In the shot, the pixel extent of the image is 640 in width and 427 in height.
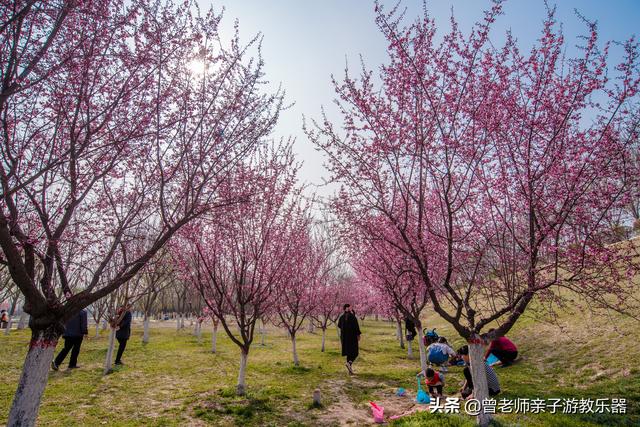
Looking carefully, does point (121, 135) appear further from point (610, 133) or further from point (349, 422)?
point (610, 133)

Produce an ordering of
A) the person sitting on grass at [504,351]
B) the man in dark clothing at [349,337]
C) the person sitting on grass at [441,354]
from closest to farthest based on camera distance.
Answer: the person sitting on grass at [441,354] → the person sitting on grass at [504,351] → the man in dark clothing at [349,337]

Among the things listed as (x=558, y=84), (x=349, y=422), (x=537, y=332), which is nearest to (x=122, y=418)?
(x=349, y=422)

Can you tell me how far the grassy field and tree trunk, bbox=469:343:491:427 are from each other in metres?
0.33

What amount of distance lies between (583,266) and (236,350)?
1561cm

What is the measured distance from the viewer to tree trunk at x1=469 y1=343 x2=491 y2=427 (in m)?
5.43

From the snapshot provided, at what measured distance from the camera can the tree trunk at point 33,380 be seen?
405 cm

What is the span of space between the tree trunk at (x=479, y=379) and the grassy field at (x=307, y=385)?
33 centimetres

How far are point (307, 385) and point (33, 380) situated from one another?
679 centimetres

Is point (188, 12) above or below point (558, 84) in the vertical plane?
above

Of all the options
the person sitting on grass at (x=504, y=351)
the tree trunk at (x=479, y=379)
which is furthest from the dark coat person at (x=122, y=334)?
the person sitting on grass at (x=504, y=351)

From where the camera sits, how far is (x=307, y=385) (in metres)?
9.66

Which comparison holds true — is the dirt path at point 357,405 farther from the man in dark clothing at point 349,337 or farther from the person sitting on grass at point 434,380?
the man in dark clothing at point 349,337

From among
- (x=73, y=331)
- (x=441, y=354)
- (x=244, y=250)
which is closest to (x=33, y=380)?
(x=244, y=250)

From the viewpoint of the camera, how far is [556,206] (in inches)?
216
